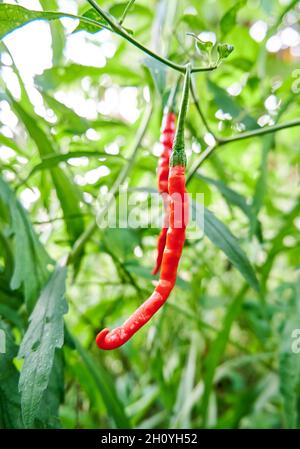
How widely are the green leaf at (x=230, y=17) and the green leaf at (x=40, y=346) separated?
386 mm

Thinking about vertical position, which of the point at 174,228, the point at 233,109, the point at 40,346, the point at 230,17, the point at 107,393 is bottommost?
the point at 107,393

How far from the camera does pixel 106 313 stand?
0.91 metres

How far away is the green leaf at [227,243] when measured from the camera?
56 centimetres

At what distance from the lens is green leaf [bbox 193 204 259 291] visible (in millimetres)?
555

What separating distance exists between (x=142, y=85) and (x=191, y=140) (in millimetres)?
150

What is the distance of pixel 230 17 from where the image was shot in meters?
0.69

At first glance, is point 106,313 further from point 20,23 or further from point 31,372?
point 20,23

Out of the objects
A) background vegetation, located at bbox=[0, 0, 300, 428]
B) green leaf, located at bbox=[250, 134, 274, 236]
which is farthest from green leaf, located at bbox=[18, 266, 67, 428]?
green leaf, located at bbox=[250, 134, 274, 236]

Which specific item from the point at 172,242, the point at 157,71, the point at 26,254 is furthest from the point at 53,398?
the point at 157,71

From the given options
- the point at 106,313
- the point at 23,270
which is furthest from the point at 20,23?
the point at 106,313

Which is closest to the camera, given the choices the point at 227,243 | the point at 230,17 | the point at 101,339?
the point at 101,339

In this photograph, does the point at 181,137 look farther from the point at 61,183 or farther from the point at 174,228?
the point at 61,183

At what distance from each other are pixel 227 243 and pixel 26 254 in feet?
0.73

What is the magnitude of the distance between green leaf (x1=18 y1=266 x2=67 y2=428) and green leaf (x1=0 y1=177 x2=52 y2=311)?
3 cm
